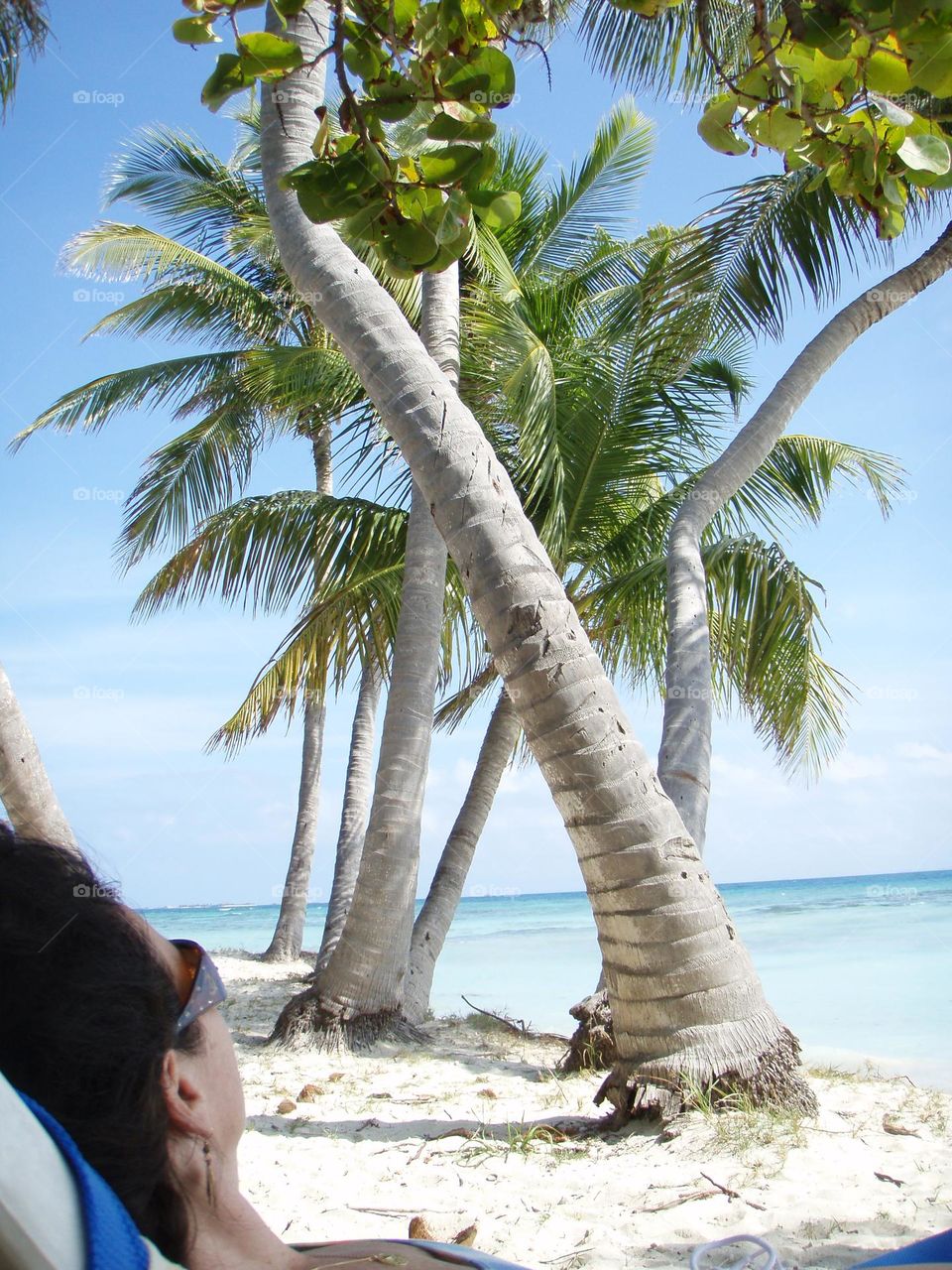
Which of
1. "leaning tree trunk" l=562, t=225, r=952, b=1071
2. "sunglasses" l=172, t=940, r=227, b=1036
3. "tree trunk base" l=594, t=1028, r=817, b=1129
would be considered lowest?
"tree trunk base" l=594, t=1028, r=817, b=1129

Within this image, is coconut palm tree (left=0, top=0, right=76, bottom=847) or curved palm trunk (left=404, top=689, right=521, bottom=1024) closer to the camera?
coconut palm tree (left=0, top=0, right=76, bottom=847)

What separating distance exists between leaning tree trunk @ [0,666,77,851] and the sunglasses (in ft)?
10.3

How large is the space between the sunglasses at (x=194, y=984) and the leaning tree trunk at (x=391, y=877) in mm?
4840

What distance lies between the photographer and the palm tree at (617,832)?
3410mm

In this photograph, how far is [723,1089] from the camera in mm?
3402

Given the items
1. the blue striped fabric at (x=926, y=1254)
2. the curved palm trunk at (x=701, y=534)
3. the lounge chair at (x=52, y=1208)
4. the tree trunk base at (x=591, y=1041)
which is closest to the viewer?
the lounge chair at (x=52, y=1208)

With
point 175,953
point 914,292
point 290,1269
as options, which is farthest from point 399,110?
point 914,292

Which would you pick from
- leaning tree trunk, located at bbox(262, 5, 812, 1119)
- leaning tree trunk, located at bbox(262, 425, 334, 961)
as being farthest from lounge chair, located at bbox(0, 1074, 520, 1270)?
leaning tree trunk, located at bbox(262, 425, 334, 961)

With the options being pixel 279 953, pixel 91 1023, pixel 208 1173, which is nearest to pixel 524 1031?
pixel 208 1173

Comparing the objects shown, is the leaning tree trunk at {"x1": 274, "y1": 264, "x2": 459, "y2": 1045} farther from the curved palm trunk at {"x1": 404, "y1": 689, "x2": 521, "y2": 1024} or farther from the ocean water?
the ocean water

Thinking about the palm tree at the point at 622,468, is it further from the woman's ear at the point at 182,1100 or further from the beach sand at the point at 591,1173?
the woman's ear at the point at 182,1100

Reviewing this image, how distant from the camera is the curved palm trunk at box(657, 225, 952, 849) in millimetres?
4676

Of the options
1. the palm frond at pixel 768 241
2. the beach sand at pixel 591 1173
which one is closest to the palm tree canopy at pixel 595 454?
the palm frond at pixel 768 241

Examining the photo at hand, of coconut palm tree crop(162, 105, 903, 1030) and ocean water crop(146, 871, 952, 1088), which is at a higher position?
coconut palm tree crop(162, 105, 903, 1030)
